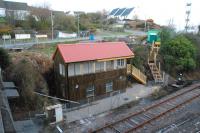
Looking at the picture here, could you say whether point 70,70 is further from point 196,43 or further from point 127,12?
point 127,12

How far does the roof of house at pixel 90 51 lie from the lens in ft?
59.8

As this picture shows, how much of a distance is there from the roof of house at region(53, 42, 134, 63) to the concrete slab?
4207 mm

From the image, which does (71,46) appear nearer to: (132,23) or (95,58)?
(95,58)

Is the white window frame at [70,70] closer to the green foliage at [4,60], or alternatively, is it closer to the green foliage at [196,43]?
the green foliage at [4,60]

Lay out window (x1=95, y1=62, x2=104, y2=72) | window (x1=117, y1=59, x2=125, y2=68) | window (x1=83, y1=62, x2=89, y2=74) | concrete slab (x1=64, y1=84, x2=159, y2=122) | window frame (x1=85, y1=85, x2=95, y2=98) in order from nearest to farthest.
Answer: concrete slab (x1=64, y1=84, x2=159, y2=122) → window (x1=83, y1=62, x2=89, y2=74) → window frame (x1=85, y1=85, x2=95, y2=98) → window (x1=95, y1=62, x2=104, y2=72) → window (x1=117, y1=59, x2=125, y2=68)

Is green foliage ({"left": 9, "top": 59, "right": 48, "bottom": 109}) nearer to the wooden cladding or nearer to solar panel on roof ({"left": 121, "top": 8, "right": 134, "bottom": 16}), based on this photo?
the wooden cladding

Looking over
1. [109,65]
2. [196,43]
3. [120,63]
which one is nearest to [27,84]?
[109,65]

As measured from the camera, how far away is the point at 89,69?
63.2 ft

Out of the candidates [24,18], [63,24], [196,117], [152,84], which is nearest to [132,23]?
[63,24]

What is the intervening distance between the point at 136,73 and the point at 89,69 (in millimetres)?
7759

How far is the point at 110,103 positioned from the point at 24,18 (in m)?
28.5

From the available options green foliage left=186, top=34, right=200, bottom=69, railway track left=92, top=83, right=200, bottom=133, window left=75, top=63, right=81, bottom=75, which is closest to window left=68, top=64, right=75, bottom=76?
window left=75, top=63, right=81, bottom=75

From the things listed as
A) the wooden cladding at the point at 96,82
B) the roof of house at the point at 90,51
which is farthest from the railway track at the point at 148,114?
the roof of house at the point at 90,51

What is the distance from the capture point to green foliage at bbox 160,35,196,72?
27.8 meters
